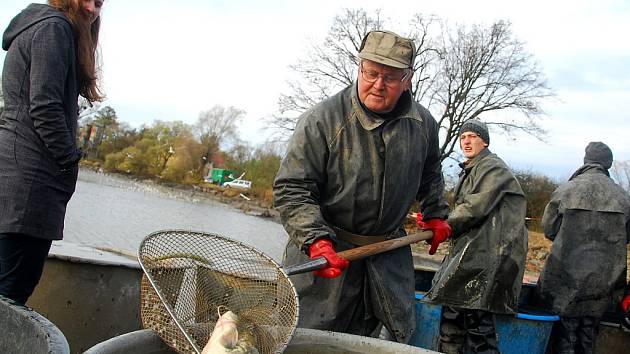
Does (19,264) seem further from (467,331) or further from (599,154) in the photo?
(599,154)

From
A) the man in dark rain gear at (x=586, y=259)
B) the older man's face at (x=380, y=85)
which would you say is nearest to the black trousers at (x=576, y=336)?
the man in dark rain gear at (x=586, y=259)

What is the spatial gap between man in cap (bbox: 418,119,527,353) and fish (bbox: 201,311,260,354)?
3.12 meters

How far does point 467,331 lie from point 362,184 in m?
2.42

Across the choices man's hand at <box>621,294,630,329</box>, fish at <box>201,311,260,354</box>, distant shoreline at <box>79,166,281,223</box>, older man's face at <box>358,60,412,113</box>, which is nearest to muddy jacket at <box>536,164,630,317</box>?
man's hand at <box>621,294,630,329</box>

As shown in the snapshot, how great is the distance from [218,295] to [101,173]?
59.4 metres

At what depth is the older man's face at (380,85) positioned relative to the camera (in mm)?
2983

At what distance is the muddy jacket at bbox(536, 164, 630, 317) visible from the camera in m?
5.09

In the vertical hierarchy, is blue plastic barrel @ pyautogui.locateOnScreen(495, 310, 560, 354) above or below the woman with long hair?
below

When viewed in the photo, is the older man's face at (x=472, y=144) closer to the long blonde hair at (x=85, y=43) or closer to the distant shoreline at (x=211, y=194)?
the long blonde hair at (x=85, y=43)

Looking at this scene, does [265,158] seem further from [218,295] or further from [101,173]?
[218,295]

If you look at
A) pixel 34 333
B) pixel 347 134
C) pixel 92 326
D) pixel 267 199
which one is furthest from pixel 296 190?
pixel 267 199

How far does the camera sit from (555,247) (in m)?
5.33

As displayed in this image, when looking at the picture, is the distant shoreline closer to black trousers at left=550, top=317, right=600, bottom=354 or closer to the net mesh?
black trousers at left=550, top=317, right=600, bottom=354

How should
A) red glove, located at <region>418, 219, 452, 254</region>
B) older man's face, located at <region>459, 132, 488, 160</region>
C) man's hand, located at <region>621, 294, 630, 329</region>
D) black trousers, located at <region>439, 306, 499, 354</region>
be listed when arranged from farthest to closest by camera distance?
older man's face, located at <region>459, 132, 488, 160</region>
man's hand, located at <region>621, 294, 630, 329</region>
black trousers, located at <region>439, 306, 499, 354</region>
red glove, located at <region>418, 219, 452, 254</region>
